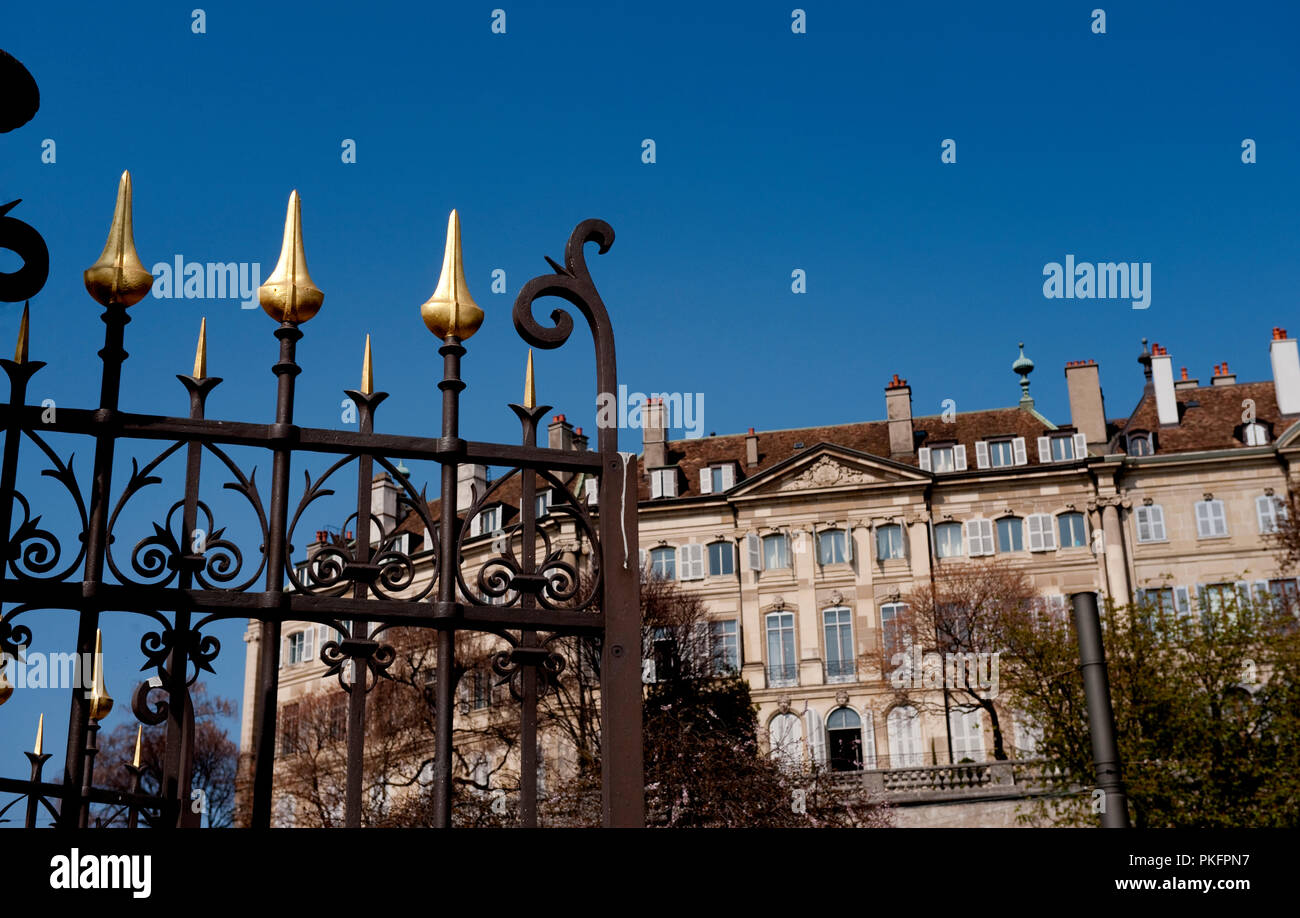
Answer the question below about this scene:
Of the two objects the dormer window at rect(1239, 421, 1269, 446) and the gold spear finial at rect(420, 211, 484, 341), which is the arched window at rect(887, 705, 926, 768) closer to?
the dormer window at rect(1239, 421, 1269, 446)

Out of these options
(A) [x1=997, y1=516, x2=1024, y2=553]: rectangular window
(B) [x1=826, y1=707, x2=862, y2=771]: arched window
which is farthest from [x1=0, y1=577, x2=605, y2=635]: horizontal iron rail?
(A) [x1=997, y1=516, x2=1024, y2=553]: rectangular window

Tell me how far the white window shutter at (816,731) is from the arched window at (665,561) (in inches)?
297

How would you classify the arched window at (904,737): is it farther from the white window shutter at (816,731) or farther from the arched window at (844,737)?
the white window shutter at (816,731)

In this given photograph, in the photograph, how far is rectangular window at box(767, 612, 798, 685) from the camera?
53.7 metres

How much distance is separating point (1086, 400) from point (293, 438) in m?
55.6

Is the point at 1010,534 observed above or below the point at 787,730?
above

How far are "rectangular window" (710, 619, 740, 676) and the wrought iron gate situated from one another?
46.7 meters

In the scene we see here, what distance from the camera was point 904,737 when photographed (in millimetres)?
51094

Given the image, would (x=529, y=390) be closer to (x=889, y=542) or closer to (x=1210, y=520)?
(x=889, y=542)

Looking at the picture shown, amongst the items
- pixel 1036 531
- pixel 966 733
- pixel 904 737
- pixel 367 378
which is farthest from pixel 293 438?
pixel 1036 531
